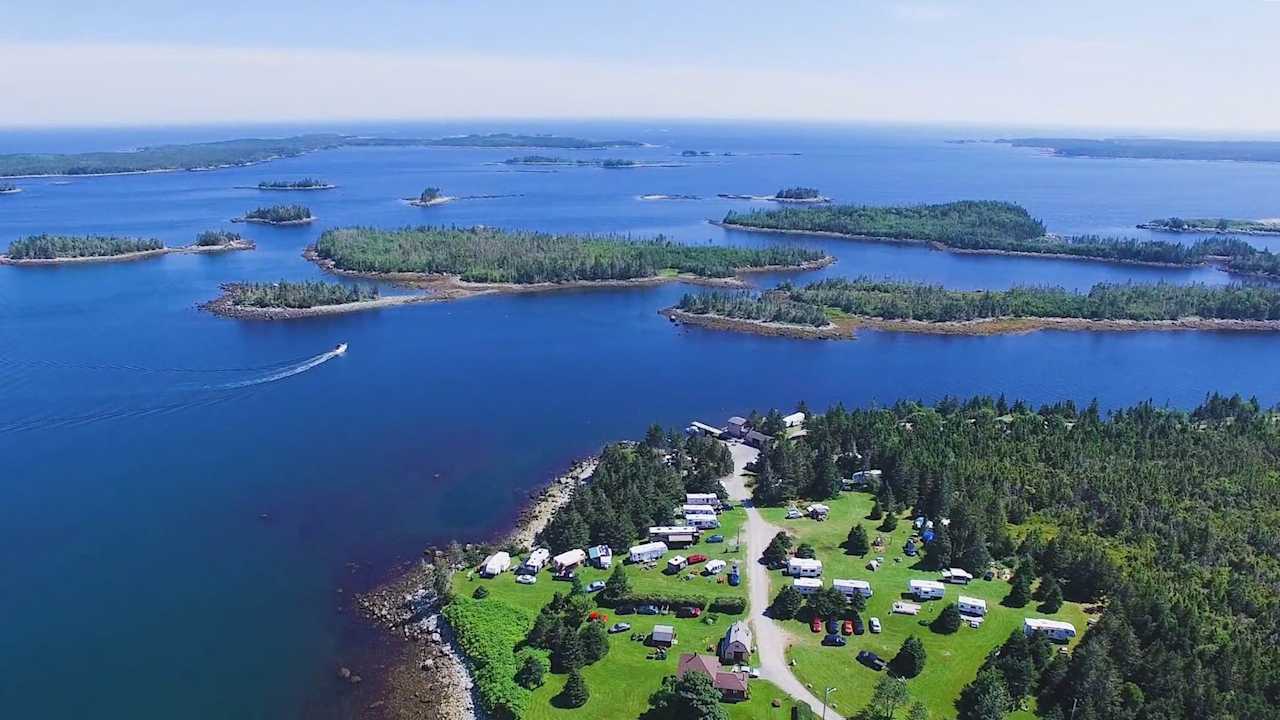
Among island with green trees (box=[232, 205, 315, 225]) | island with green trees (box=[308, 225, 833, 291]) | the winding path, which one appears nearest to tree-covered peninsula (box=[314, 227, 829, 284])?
island with green trees (box=[308, 225, 833, 291])

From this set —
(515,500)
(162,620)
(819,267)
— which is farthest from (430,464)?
(819,267)

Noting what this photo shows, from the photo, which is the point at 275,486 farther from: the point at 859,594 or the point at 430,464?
the point at 859,594

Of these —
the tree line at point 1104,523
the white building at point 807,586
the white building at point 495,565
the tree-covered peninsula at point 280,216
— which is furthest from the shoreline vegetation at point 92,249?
the white building at point 807,586

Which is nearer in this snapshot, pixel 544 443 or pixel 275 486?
pixel 275 486

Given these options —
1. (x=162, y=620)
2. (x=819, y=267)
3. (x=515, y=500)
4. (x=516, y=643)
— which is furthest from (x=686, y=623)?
(x=819, y=267)

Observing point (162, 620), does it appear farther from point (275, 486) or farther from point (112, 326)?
point (112, 326)

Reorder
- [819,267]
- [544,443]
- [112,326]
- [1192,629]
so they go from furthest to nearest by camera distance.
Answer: [819,267] < [112,326] < [544,443] < [1192,629]

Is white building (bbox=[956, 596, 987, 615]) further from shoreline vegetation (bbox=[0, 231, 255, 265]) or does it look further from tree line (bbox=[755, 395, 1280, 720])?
shoreline vegetation (bbox=[0, 231, 255, 265])

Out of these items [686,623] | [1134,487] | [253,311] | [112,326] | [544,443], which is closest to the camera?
[686,623]
